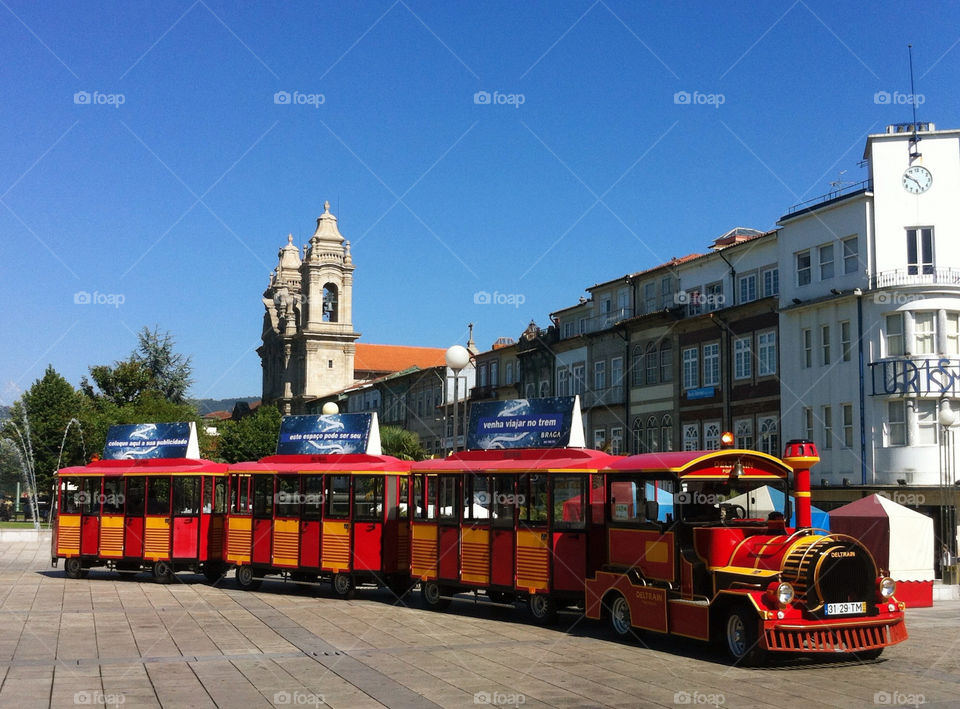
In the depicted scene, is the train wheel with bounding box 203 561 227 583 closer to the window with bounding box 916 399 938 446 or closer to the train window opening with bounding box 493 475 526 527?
the train window opening with bounding box 493 475 526 527

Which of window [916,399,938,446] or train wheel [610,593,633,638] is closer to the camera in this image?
train wheel [610,593,633,638]

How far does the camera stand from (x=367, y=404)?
8769 centimetres

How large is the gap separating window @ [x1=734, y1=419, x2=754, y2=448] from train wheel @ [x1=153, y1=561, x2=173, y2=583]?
2163 centimetres

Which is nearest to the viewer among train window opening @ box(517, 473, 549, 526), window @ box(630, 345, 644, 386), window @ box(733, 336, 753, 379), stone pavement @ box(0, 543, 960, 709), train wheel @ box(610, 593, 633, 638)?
stone pavement @ box(0, 543, 960, 709)

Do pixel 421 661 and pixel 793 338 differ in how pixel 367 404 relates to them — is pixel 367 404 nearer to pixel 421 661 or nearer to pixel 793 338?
pixel 793 338

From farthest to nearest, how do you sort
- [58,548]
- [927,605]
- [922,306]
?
1. [922,306]
2. [58,548]
3. [927,605]

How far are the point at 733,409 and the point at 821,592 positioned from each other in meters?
26.9

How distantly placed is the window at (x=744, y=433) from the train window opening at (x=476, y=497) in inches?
822

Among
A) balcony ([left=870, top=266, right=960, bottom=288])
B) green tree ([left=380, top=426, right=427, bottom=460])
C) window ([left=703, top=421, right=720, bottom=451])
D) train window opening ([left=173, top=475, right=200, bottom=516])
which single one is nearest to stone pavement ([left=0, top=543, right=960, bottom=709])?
train window opening ([left=173, top=475, right=200, bottom=516])

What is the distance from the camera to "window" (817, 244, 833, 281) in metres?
37.2

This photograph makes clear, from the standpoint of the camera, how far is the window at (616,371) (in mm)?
47625

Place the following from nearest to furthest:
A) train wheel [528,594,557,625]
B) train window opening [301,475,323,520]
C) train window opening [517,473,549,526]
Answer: train wheel [528,594,557,625], train window opening [517,473,549,526], train window opening [301,475,323,520]

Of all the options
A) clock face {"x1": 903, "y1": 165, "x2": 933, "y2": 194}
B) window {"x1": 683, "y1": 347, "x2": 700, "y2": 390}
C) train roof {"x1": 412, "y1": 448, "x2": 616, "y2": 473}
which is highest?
clock face {"x1": 903, "y1": 165, "x2": 933, "y2": 194}

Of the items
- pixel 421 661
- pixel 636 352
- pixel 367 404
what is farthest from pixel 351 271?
pixel 421 661
